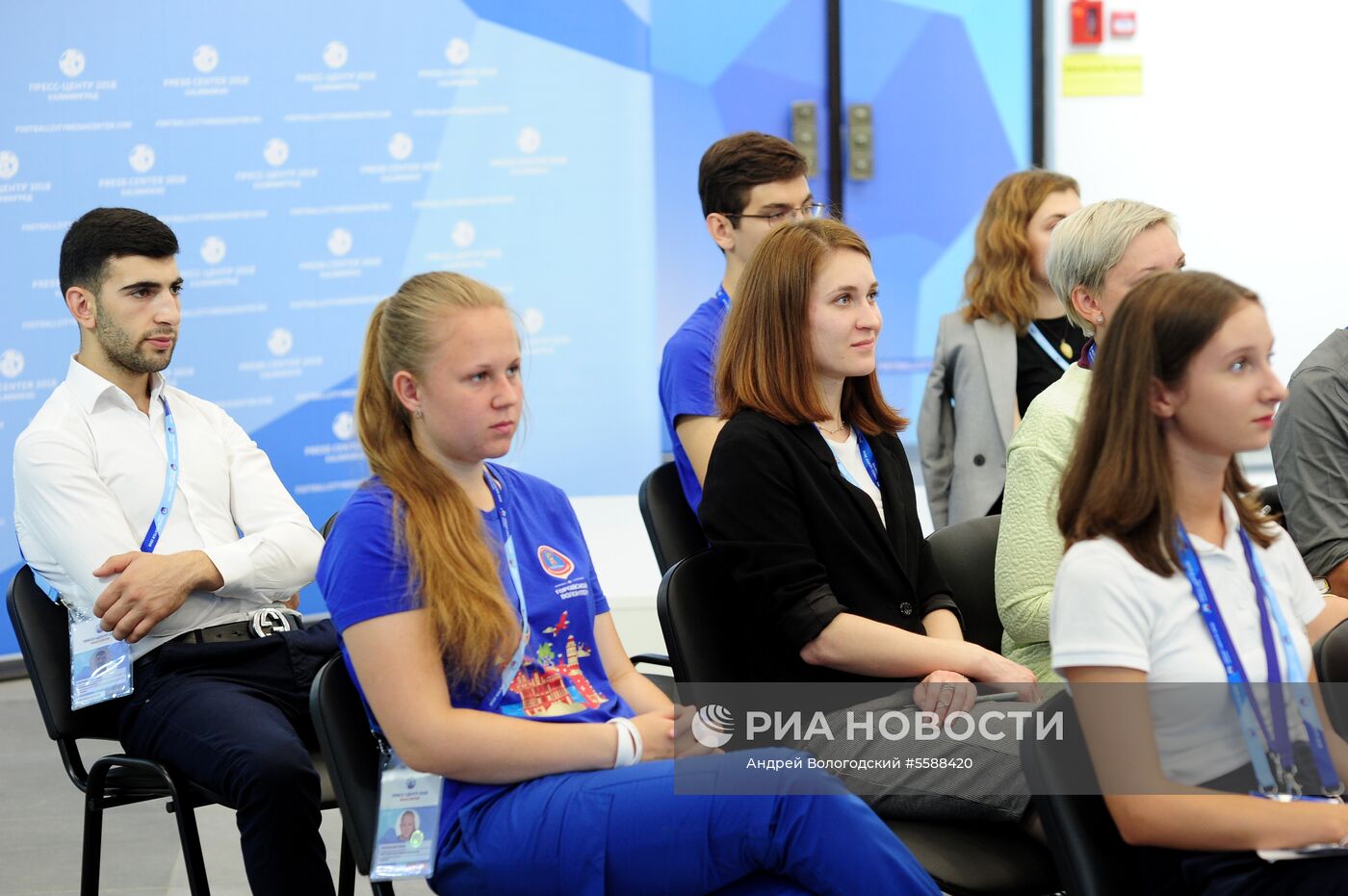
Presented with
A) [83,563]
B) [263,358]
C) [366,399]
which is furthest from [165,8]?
[366,399]

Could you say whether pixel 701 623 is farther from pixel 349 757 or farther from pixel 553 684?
pixel 349 757

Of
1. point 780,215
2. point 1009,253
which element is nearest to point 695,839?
point 780,215

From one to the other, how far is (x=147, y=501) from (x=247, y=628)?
34cm

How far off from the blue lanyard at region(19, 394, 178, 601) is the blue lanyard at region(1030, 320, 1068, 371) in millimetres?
2022

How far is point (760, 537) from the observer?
2197 millimetres

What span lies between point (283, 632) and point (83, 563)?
38cm

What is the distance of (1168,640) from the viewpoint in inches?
64.4

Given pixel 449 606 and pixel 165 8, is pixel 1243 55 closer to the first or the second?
pixel 165 8

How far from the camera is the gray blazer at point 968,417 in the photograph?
11.5 feet

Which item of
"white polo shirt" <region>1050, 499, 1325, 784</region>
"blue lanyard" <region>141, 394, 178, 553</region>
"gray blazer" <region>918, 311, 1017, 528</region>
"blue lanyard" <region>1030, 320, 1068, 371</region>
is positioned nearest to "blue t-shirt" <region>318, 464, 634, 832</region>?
"white polo shirt" <region>1050, 499, 1325, 784</region>

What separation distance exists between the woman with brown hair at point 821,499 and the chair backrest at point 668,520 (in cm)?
54

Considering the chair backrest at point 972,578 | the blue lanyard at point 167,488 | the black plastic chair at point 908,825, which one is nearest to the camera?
the black plastic chair at point 908,825

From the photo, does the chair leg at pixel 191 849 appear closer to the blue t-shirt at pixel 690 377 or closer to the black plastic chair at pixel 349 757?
the black plastic chair at pixel 349 757

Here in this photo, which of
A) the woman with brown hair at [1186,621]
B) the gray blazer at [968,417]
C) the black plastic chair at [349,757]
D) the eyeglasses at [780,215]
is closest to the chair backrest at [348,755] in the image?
the black plastic chair at [349,757]
